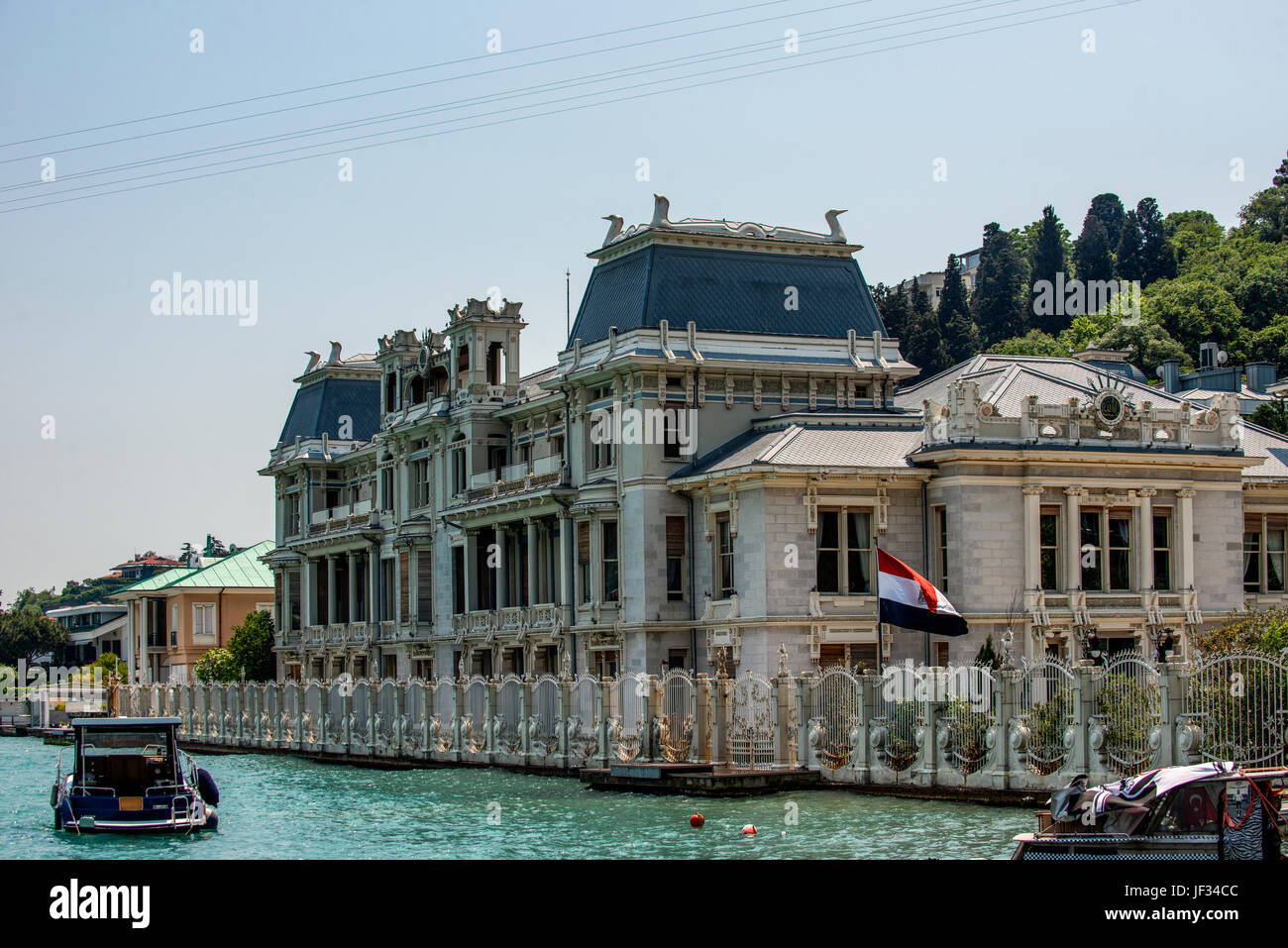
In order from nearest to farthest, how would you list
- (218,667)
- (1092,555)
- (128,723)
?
(128,723)
(1092,555)
(218,667)

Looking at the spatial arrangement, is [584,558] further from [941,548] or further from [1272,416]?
[1272,416]

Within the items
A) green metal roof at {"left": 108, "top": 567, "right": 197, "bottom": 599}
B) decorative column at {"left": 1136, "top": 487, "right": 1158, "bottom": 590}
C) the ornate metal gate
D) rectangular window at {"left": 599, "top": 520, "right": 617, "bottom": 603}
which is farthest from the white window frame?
decorative column at {"left": 1136, "top": 487, "right": 1158, "bottom": 590}

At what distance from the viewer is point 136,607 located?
3974 inches

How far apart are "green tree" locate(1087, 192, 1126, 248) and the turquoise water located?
10763 cm

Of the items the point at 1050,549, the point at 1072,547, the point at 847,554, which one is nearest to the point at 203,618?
the point at 847,554

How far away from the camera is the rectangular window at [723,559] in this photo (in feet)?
162

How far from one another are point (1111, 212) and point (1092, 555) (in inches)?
4009

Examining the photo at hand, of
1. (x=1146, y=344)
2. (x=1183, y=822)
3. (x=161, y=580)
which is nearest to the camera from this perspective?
(x=1183, y=822)

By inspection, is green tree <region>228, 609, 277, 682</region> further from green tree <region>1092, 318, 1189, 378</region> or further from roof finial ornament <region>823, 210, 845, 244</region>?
green tree <region>1092, 318, 1189, 378</region>

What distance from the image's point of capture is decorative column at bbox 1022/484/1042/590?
46125 mm

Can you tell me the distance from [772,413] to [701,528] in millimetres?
4417

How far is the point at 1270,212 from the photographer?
464 feet

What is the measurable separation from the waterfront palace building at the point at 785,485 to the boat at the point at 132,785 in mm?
15319

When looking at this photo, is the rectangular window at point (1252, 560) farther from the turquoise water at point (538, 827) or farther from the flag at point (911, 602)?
the turquoise water at point (538, 827)
